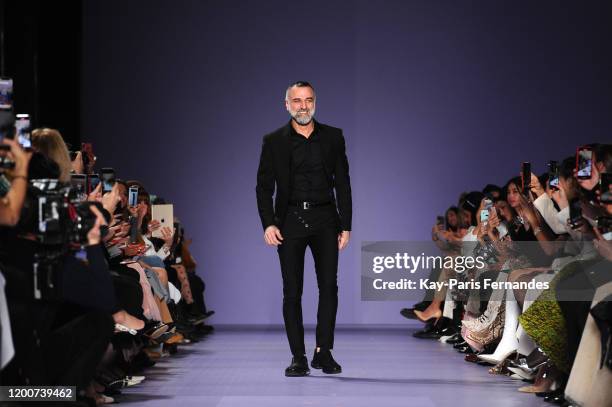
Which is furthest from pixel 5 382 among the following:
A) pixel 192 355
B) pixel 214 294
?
pixel 214 294

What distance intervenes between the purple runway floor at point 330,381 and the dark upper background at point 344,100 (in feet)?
6.49

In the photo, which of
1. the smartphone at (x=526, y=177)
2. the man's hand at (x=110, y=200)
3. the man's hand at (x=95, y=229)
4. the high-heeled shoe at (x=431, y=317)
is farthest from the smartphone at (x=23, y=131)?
the high-heeled shoe at (x=431, y=317)

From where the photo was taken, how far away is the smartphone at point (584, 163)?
433 cm

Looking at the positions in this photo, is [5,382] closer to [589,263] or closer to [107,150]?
[589,263]

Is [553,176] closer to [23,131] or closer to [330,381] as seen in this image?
[330,381]

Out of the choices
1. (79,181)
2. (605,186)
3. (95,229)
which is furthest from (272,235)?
(605,186)

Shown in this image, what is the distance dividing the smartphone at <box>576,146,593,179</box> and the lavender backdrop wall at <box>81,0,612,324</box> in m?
4.44

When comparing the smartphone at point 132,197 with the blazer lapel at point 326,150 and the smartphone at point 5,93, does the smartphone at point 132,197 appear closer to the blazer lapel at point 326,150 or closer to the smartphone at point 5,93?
the blazer lapel at point 326,150

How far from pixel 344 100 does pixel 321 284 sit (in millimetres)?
3899

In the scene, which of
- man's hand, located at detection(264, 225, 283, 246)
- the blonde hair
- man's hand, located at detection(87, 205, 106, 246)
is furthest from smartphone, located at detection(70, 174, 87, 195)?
man's hand, located at detection(264, 225, 283, 246)

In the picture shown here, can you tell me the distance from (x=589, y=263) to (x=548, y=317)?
284 mm

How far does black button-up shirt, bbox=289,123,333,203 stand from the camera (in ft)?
16.9

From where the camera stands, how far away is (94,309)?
358 cm

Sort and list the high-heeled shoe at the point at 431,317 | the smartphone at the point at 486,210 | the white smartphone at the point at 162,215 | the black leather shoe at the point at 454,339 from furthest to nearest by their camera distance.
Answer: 1. the high-heeled shoe at the point at 431,317
2. the black leather shoe at the point at 454,339
3. the white smartphone at the point at 162,215
4. the smartphone at the point at 486,210
